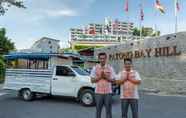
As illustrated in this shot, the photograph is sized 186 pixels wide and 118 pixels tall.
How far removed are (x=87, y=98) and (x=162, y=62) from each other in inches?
402

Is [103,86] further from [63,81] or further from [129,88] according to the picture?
[63,81]

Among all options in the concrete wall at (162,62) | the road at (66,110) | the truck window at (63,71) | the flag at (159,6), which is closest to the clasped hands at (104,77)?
the road at (66,110)

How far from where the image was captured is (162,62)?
892 inches

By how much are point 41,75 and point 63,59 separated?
6.01 ft

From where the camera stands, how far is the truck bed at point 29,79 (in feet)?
49.4

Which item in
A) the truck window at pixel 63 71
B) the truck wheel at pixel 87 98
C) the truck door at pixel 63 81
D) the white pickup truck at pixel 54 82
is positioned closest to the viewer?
the truck wheel at pixel 87 98

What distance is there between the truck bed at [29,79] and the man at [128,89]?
7.83 metres

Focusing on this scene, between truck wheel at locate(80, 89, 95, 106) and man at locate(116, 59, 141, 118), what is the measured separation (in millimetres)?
6126

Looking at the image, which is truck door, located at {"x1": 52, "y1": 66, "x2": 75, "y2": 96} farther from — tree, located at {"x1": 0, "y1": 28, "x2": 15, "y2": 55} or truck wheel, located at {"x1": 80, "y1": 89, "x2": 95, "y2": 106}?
tree, located at {"x1": 0, "y1": 28, "x2": 15, "y2": 55}

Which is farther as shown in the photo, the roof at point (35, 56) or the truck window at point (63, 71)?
the roof at point (35, 56)

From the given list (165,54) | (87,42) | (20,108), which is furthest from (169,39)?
(87,42)

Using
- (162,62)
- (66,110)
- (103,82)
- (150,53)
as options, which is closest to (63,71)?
(66,110)

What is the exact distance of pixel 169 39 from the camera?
21859 mm

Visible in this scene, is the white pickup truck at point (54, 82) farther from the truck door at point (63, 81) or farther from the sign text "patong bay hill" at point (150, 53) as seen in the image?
the sign text "patong bay hill" at point (150, 53)
